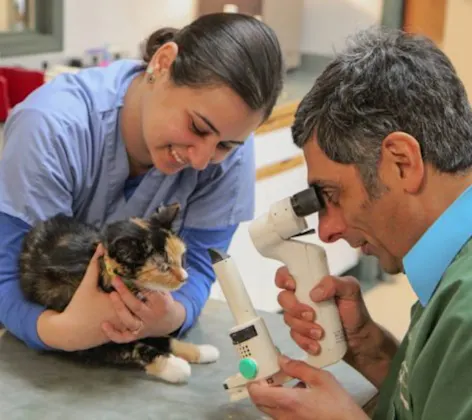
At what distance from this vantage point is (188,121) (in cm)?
129

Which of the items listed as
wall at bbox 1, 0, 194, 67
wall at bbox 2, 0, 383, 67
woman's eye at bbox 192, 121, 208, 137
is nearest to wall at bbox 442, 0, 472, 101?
wall at bbox 2, 0, 383, 67

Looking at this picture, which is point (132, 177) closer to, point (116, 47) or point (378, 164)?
point (378, 164)

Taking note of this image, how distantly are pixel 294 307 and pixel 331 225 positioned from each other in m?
0.16

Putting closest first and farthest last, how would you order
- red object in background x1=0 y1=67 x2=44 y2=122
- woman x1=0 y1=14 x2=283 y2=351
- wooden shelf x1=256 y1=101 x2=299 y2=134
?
woman x1=0 y1=14 x2=283 y2=351 < red object in background x1=0 y1=67 x2=44 y2=122 < wooden shelf x1=256 y1=101 x2=299 y2=134

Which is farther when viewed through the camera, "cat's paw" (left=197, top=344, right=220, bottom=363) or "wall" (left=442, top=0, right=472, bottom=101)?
"wall" (left=442, top=0, right=472, bottom=101)

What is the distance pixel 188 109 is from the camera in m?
1.28

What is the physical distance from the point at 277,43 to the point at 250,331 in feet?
1.70

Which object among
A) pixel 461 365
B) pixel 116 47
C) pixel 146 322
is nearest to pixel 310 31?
pixel 116 47

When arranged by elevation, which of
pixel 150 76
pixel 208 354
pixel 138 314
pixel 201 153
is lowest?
pixel 208 354

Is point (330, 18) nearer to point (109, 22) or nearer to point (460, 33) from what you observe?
point (460, 33)

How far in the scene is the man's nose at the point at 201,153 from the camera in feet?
4.29

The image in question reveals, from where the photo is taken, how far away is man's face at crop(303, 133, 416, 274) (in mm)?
993

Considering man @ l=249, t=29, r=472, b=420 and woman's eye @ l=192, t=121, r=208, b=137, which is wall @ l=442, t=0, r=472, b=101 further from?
man @ l=249, t=29, r=472, b=420

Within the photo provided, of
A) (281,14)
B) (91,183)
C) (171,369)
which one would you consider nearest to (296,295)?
(171,369)
